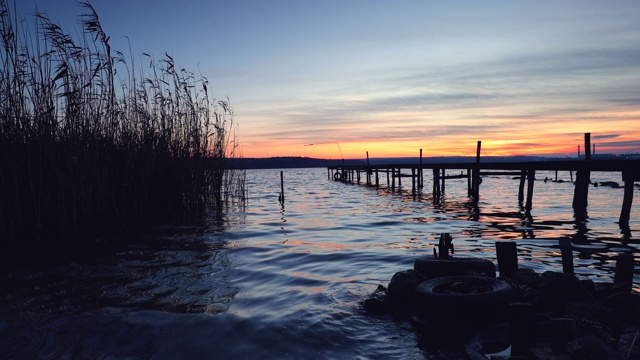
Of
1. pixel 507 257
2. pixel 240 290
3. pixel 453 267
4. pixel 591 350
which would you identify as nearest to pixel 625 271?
pixel 507 257

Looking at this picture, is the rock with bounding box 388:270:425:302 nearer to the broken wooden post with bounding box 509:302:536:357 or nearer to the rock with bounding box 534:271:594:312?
the rock with bounding box 534:271:594:312

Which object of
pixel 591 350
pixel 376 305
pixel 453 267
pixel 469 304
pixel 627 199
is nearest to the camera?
pixel 591 350

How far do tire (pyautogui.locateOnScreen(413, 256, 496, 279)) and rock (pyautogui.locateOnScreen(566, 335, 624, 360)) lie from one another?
2.35 meters

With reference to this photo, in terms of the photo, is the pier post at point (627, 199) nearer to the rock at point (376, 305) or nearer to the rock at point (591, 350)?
the rock at point (376, 305)

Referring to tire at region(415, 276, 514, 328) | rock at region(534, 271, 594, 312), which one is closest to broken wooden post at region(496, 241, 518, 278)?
rock at region(534, 271, 594, 312)

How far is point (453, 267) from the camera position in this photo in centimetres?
634

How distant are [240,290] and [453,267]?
3.17 m

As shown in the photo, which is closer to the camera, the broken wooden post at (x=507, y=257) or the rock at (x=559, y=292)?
the rock at (x=559, y=292)

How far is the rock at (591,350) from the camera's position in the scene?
360 centimetres

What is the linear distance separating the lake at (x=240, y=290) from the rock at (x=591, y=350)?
1313 mm

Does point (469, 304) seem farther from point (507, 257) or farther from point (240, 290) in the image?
point (240, 290)

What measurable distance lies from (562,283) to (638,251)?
5.67 metres

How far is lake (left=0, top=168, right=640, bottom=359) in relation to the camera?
4.50 m

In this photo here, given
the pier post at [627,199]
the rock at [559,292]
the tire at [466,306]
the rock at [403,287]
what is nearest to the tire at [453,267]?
the rock at [403,287]
